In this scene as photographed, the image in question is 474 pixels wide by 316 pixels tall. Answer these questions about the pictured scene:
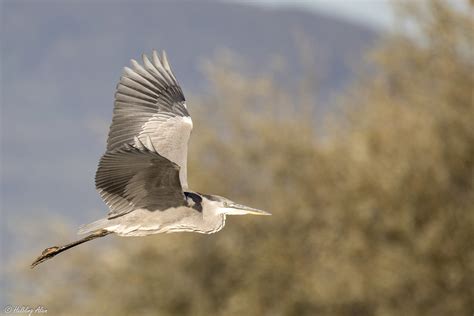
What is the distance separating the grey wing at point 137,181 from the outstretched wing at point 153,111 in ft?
2.04


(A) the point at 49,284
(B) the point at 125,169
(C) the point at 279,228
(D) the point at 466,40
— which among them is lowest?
(A) the point at 49,284

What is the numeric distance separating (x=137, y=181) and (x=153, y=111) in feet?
4.80

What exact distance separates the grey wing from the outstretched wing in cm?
62

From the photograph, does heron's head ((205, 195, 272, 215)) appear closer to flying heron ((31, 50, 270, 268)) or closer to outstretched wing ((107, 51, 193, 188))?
flying heron ((31, 50, 270, 268))

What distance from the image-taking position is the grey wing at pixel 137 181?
5.70 m

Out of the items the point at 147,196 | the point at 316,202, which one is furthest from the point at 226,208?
the point at 316,202

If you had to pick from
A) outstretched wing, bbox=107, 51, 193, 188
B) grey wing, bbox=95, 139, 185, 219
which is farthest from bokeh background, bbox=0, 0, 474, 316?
grey wing, bbox=95, 139, 185, 219

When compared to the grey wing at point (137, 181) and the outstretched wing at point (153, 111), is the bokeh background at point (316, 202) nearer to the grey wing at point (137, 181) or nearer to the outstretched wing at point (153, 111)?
the outstretched wing at point (153, 111)

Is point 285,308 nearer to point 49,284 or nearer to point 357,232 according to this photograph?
point 357,232

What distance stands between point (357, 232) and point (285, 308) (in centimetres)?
210

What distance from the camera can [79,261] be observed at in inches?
752

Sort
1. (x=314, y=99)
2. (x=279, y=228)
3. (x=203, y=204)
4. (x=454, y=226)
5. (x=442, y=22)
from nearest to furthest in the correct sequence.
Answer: (x=203, y=204) < (x=454, y=226) < (x=442, y=22) < (x=279, y=228) < (x=314, y=99)

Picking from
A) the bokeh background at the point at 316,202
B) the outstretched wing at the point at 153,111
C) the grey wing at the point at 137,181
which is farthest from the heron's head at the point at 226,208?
the bokeh background at the point at 316,202

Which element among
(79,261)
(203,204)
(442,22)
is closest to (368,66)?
(442,22)
